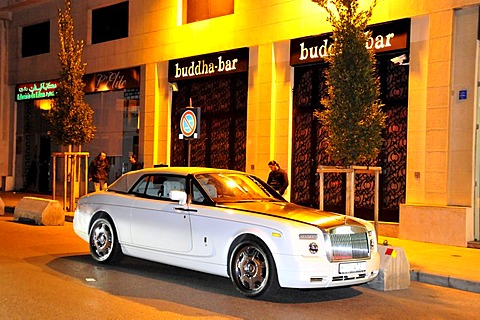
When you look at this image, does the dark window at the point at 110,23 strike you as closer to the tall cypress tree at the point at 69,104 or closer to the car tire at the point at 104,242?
the tall cypress tree at the point at 69,104

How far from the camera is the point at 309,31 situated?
16328 mm

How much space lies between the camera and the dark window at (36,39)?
26.5 m

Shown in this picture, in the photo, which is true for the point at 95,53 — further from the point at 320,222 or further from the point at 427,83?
the point at 320,222

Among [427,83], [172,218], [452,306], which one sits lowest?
[452,306]

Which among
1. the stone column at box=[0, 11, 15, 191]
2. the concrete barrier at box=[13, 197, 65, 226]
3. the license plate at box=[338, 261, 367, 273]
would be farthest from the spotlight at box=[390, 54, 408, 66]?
the stone column at box=[0, 11, 15, 191]

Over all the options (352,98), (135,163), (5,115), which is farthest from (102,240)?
(5,115)

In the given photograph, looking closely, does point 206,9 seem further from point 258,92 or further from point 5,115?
point 5,115

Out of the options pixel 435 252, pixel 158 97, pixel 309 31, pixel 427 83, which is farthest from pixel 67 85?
pixel 435 252

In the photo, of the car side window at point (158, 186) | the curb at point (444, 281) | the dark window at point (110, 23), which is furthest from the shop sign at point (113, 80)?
the curb at point (444, 281)

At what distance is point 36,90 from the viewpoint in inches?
1042

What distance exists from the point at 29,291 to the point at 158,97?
1365 cm

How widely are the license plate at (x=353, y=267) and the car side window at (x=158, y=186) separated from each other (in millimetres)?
2695

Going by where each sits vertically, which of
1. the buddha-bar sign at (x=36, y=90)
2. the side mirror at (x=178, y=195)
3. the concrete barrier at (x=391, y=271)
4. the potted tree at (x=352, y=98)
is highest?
the buddha-bar sign at (x=36, y=90)

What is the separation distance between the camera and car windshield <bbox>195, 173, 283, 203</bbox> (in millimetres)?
8953
